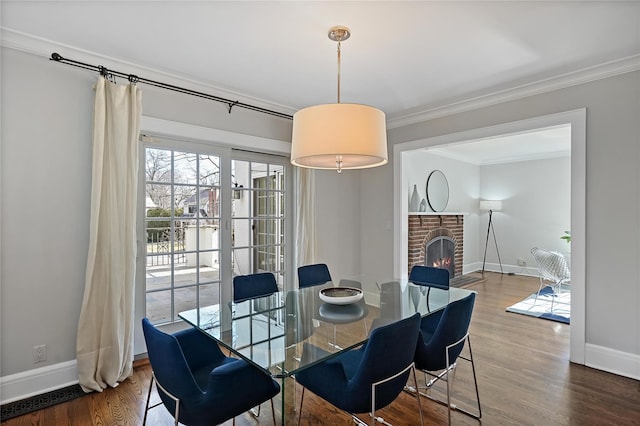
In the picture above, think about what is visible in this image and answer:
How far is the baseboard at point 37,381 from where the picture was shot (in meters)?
2.28

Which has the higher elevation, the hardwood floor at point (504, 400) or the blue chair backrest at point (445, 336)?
the blue chair backrest at point (445, 336)

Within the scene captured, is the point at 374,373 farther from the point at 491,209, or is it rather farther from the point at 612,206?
the point at 491,209

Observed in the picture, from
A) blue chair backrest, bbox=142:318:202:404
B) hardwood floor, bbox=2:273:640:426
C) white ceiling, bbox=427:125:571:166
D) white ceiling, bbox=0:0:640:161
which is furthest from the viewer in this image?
white ceiling, bbox=427:125:571:166

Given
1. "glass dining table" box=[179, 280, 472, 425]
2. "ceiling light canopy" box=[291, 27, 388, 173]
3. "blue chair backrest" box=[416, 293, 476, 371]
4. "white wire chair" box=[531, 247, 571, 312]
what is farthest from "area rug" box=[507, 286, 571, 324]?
"ceiling light canopy" box=[291, 27, 388, 173]

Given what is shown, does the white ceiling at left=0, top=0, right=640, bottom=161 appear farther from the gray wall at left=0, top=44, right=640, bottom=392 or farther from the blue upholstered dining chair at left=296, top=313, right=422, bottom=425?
the blue upholstered dining chair at left=296, top=313, right=422, bottom=425

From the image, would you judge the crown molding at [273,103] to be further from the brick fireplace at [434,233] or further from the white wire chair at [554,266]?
the white wire chair at [554,266]

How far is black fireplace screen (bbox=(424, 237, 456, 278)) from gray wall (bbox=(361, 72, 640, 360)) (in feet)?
10.2

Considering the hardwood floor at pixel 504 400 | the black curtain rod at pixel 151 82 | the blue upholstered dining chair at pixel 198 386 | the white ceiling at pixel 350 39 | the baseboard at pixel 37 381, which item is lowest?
the hardwood floor at pixel 504 400

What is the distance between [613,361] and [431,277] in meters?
1.60

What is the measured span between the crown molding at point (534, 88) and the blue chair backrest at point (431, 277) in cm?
189

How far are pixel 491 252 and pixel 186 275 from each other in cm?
677

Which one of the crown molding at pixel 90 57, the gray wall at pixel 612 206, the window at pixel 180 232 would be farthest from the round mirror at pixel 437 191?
the window at pixel 180 232

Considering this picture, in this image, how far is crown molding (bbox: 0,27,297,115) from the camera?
2262 mm

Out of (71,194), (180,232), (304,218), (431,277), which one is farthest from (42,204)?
(431,277)
